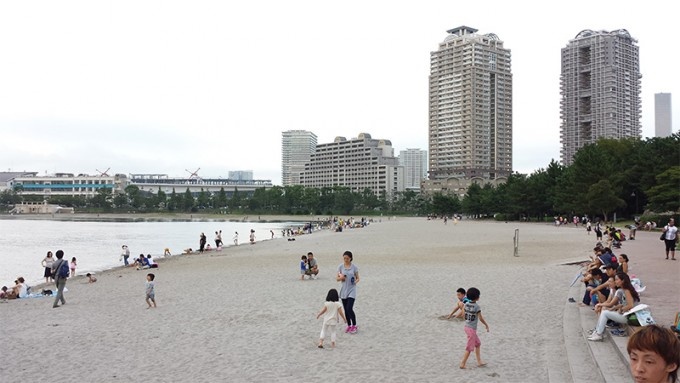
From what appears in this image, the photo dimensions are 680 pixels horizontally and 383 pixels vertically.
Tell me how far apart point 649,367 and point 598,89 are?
545 feet

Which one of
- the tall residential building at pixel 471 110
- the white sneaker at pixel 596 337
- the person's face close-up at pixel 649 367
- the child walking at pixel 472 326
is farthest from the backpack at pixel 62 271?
the tall residential building at pixel 471 110

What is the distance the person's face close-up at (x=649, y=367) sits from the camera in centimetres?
263

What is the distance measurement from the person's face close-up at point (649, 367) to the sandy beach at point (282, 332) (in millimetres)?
4737

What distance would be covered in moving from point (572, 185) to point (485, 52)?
112092 mm

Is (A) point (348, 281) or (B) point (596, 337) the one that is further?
(A) point (348, 281)

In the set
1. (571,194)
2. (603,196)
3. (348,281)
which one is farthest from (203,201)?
(348,281)

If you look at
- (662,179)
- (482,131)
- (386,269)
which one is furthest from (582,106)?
(386,269)

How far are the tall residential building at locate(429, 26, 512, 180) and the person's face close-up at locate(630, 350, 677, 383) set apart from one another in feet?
512

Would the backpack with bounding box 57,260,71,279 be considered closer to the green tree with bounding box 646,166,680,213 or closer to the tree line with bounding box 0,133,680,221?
the green tree with bounding box 646,166,680,213

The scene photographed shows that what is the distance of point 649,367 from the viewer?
8.83 ft

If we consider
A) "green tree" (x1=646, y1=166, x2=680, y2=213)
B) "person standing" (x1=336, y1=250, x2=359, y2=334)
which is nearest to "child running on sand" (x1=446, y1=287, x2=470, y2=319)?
"person standing" (x1=336, y1=250, x2=359, y2=334)

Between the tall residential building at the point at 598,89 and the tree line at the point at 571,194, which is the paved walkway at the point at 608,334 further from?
the tall residential building at the point at 598,89

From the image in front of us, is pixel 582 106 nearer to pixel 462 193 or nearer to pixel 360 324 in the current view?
pixel 462 193

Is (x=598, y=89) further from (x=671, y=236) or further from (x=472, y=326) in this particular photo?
(x=472, y=326)
